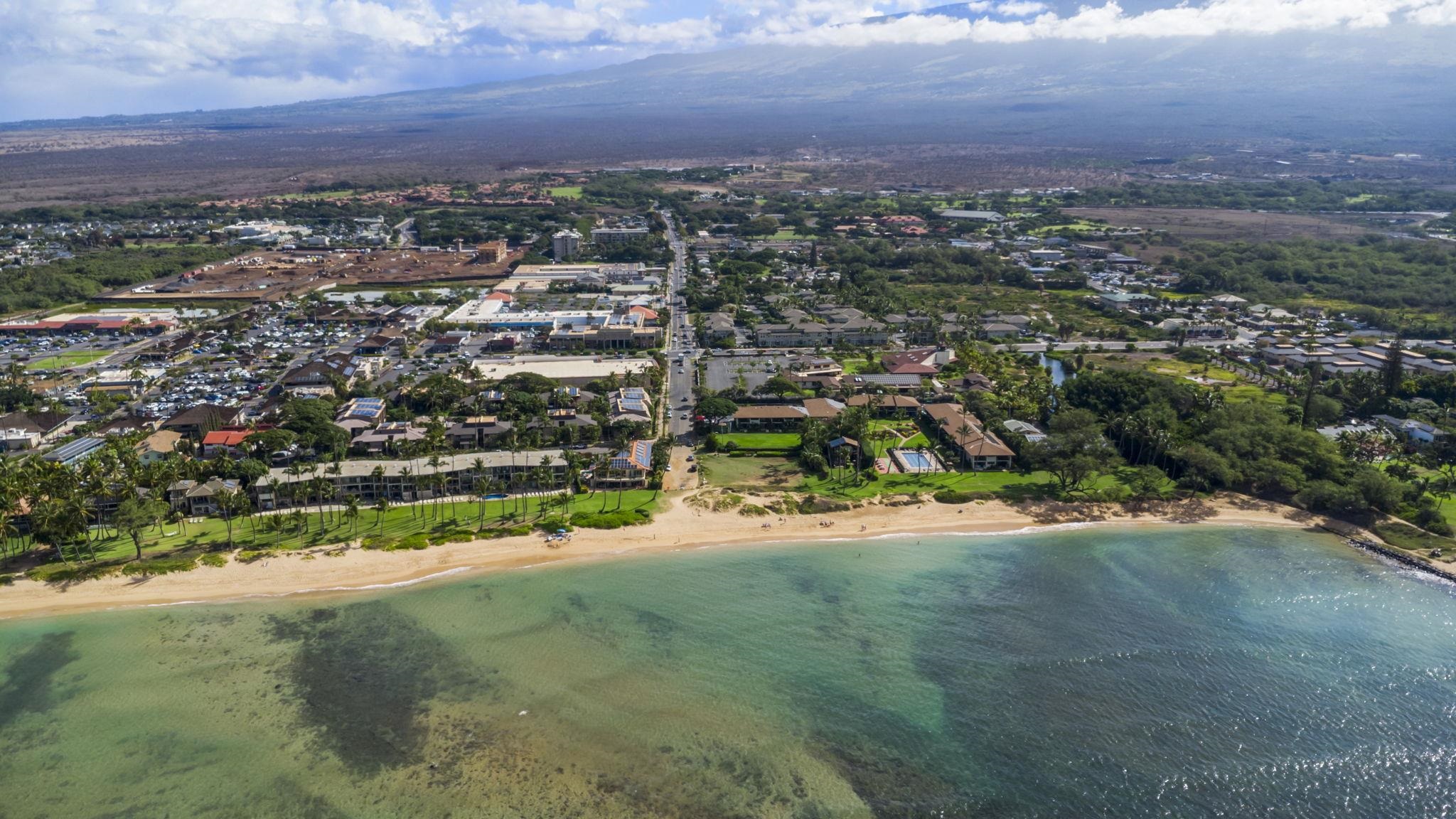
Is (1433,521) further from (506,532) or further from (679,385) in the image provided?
(506,532)

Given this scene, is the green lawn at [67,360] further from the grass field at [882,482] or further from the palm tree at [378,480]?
the grass field at [882,482]

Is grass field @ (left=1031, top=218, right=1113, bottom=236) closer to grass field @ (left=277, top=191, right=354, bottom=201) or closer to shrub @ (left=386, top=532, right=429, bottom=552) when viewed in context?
shrub @ (left=386, top=532, right=429, bottom=552)

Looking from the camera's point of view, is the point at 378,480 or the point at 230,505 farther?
the point at 378,480

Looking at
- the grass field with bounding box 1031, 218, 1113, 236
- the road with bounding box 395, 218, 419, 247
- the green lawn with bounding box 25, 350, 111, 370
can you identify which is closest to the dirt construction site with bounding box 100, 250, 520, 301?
the road with bounding box 395, 218, 419, 247

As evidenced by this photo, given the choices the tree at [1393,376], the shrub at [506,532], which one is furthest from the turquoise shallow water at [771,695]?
the tree at [1393,376]

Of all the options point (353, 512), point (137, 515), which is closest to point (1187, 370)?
point (353, 512)

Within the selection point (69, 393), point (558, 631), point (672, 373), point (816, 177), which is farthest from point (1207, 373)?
point (816, 177)
